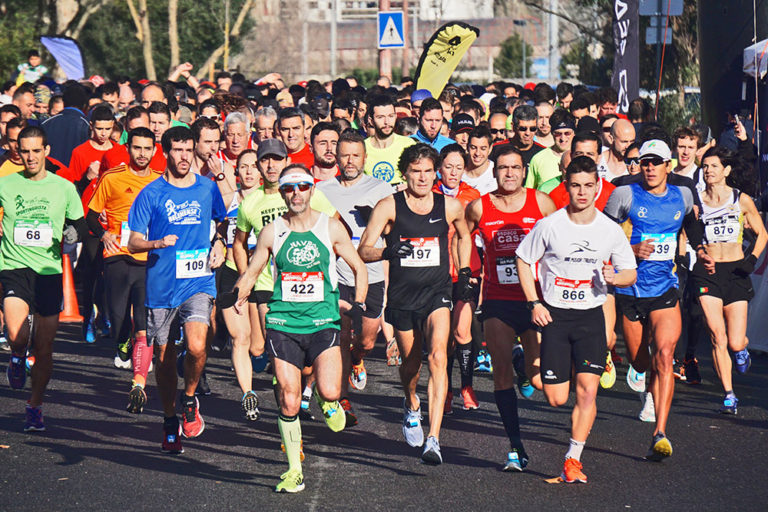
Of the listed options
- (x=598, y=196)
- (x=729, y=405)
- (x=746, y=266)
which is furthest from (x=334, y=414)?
(x=746, y=266)

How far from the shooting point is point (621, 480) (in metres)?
7.70

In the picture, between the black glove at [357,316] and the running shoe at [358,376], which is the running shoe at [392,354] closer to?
the running shoe at [358,376]

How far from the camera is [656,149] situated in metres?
8.76

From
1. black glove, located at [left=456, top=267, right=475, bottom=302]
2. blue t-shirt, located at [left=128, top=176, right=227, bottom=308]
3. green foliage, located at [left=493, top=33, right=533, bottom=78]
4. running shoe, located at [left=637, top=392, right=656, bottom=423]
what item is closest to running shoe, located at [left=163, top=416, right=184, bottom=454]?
blue t-shirt, located at [left=128, top=176, right=227, bottom=308]

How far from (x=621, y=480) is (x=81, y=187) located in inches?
273

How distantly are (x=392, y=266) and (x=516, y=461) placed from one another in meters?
1.55

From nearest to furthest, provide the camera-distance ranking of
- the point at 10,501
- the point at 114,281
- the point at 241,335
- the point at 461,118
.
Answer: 1. the point at 10,501
2. the point at 241,335
3. the point at 114,281
4. the point at 461,118

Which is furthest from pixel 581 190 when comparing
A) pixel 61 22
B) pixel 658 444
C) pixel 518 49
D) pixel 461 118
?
pixel 518 49

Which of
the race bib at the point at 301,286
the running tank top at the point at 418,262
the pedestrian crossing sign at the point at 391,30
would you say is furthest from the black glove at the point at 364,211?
the pedestrian crossing sign at the point at 391,30

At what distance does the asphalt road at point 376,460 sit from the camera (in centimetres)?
724

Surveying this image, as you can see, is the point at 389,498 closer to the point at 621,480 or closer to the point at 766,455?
the point at 621,480

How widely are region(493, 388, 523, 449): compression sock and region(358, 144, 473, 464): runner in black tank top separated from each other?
52 centimetres

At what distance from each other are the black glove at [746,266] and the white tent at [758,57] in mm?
4407

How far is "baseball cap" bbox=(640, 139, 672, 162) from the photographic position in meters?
8.76
